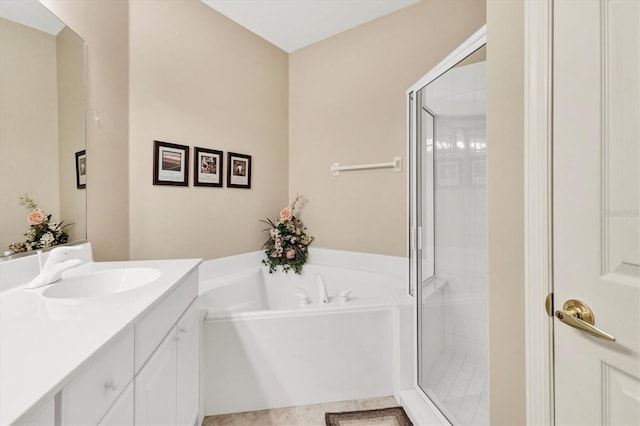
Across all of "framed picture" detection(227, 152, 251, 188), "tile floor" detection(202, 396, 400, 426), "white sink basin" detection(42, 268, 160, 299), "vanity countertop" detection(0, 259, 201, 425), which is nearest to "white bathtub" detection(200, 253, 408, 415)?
"tile floor" detection(202, 396, 400, 426)

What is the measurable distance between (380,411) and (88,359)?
1.54 m

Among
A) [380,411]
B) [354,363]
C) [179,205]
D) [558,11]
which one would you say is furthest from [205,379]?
[558,11]

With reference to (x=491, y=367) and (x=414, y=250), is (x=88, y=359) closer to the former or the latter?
(x=491, y=367)

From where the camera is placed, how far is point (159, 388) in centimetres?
97

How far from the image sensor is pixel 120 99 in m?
1.74

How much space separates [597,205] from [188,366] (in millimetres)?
1563

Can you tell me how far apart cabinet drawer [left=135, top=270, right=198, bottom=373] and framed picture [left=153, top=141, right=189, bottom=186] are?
3.13 feet

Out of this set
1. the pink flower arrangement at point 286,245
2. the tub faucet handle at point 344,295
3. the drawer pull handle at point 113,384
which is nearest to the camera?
the drawer pull handle at point 113,384

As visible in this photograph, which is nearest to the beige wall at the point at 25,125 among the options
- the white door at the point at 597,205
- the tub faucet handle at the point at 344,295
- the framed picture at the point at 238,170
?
the framed picture at the point at 238,170

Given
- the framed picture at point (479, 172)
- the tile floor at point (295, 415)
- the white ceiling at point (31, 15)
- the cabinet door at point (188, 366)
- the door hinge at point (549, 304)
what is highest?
the white ceiling at point (31, 15)

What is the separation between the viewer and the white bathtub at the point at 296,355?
5.11 ft

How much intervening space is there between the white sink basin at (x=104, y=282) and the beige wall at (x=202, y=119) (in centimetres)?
64

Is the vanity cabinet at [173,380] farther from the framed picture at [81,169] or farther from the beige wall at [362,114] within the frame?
the beige wall at [362,114]

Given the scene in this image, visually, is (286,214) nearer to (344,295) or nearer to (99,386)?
(344,295)
